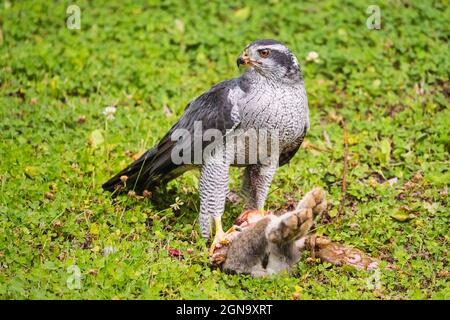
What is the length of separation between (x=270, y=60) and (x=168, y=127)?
229cm

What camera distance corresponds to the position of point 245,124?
5.50 m

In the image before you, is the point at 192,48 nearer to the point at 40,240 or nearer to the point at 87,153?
the point at 87,153

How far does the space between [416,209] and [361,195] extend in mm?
514

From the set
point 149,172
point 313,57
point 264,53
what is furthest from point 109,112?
point 264,53

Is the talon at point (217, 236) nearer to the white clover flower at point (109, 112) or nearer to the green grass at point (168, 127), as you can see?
the green grass at point (168, 127)

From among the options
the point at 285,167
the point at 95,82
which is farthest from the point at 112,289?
the point at 95,82

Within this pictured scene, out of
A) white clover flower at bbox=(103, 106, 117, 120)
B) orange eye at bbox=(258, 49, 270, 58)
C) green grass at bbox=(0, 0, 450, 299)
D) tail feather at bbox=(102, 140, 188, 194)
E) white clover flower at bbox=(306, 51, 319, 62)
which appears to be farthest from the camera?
white clover flower at bbox=(306, 51, 319, 62)

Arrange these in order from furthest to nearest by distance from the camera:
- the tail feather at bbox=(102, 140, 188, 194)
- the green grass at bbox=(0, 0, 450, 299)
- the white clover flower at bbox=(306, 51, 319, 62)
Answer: the white clover flower at bbox=(306, 51, 319, 62)
the tail feather at bbox=(102, 140, 188, 194)
the green grass at bbox=(0, 0, 450, 299)

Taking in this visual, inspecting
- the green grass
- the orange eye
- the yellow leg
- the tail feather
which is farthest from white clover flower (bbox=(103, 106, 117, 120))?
the orange eye

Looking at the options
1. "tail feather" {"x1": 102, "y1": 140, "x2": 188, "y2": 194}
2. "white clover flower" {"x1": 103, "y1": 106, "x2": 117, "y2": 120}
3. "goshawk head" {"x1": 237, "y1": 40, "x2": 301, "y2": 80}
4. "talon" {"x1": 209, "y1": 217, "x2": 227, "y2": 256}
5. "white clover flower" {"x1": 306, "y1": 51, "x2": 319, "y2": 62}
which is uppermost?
"white clover flower" {"x1": 306, "y1": 51, "x2": 319, "y2": 62}

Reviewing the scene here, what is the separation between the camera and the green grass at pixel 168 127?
5.22 meters

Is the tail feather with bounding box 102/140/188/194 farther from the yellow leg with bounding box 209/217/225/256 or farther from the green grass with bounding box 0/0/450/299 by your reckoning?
the yellow leg with bounding box 209/217/225/256

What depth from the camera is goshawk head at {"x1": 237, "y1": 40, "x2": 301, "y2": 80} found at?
547 centimetres

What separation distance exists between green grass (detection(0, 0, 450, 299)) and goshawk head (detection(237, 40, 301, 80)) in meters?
1.44
